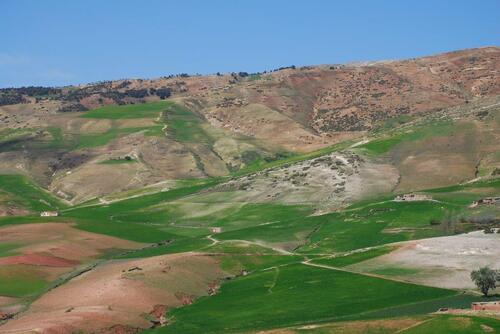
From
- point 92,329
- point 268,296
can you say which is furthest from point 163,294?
point 92,329

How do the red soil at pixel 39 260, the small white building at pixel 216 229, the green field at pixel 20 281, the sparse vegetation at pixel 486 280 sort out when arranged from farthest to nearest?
the small white building at pixel 216 229 < the red soil at pixel 39 260 < the green field at pixel 20 281 < the sparse vegetation at pixel 486 280

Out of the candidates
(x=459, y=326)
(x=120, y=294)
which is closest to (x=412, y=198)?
(x=120, y=294)

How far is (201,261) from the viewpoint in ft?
444

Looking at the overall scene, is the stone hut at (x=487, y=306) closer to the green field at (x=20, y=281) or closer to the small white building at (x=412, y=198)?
the green field at (x=20, y=281)

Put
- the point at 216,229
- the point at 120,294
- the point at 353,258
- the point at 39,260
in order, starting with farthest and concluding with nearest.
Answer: the point at 216,229 < the point at 39,260 < the point at 353,258 < the point at 120,294

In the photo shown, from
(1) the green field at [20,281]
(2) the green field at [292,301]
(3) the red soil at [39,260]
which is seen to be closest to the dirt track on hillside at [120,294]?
(1) the green field at [20,281]

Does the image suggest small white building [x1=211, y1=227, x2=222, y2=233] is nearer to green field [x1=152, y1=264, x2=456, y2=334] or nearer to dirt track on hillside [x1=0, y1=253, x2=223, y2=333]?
dirt track on hillside [x1=0, y1=253, x2=223, y2=333]

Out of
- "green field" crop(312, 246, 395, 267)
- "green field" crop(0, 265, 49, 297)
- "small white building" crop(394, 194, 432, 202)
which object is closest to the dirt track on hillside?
"green field" crop(0, 265, 49, 297)

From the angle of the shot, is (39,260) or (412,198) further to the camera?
(412,198)

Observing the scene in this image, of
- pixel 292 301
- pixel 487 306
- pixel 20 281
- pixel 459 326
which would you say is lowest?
pixel 459 326

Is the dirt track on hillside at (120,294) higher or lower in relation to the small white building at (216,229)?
lower

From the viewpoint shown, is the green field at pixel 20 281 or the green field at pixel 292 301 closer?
the green field at pixel 292 301

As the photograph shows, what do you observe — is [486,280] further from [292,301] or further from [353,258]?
[353,258]

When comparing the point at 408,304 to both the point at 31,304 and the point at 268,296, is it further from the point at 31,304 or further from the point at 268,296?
the point at 31,304
